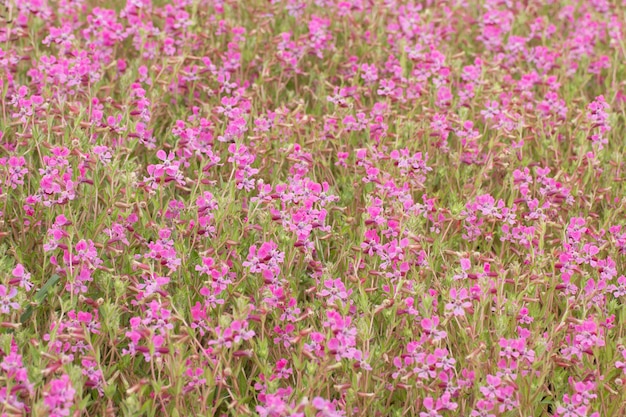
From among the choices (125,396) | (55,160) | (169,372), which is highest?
(55,160)

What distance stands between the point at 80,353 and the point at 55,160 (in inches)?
35.4

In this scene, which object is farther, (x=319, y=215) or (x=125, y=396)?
(x=319, y=215)

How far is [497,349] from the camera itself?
11.3 feet

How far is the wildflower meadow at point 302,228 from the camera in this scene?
329 centimetres

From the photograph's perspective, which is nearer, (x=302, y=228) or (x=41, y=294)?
(x=41, y=294)

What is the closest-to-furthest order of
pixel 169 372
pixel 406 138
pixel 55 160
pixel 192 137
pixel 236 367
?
pixel 169 372, pixel 236 367, pixel 55 160, pixel 192 137, pixel 406 138

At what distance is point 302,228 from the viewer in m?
3.76

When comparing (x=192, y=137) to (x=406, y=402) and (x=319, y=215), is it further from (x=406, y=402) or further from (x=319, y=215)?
(x=406, y=402)

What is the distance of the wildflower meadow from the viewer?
10.8 feet

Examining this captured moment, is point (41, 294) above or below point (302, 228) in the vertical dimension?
below

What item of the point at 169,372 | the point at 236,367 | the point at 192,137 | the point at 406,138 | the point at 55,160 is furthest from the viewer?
the point at 406,138

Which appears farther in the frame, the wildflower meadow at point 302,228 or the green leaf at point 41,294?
the green leaf at point 41,294

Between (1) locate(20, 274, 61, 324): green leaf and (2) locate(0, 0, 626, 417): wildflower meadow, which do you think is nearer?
(2) locate(0, 0, 626, 417): wildflower meadow

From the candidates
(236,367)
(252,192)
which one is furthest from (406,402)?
(252,192)
